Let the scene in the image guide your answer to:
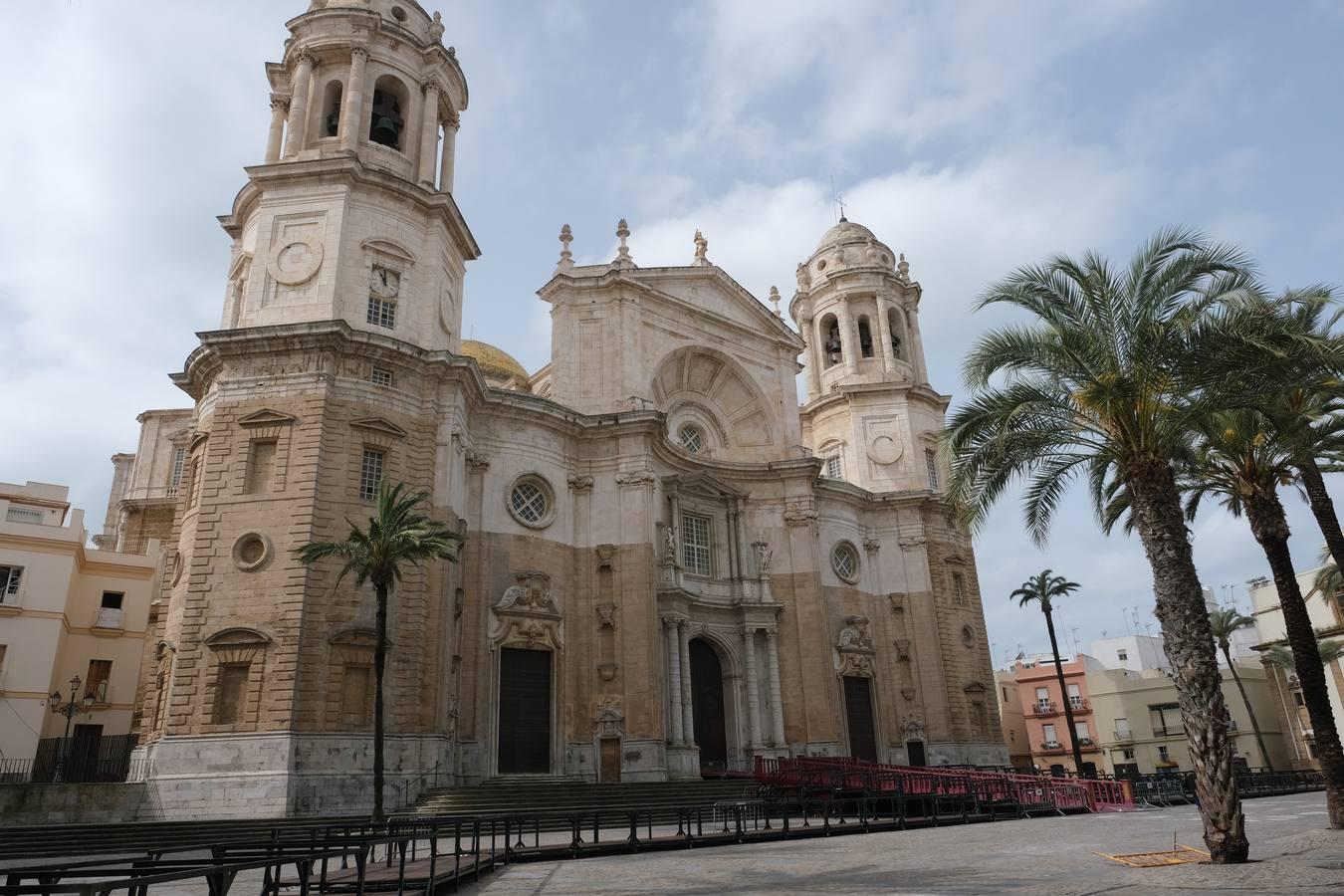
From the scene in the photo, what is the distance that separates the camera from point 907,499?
4134 cm

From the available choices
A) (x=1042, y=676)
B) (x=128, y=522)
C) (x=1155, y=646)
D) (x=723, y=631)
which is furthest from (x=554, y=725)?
(x=1155, y=646)

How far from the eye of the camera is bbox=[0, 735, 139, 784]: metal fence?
2455 cm

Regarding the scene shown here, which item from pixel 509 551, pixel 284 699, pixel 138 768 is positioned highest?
pixel 509 551

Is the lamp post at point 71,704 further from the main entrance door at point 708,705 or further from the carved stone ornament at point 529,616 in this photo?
the main entrance door at point 708,705

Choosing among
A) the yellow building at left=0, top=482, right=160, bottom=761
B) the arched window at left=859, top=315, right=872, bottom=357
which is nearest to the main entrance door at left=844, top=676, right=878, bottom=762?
the arched window at left=859, top=315, right=872, bottom=357

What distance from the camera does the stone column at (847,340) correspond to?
45.0m

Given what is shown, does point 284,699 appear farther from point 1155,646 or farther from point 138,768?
point 1155,646

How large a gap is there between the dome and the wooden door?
1144 inches

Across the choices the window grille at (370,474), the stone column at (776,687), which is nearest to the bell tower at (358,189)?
the window grille at (370,474)

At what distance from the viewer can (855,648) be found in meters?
37.8

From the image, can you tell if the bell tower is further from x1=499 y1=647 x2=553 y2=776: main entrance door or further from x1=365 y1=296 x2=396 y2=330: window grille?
x1=499 y1=647 x2=553 y2=776: main entrance door

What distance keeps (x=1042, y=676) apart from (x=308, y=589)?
57894 millimetres

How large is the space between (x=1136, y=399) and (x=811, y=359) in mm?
32686

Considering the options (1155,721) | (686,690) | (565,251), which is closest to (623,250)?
(565,251)
